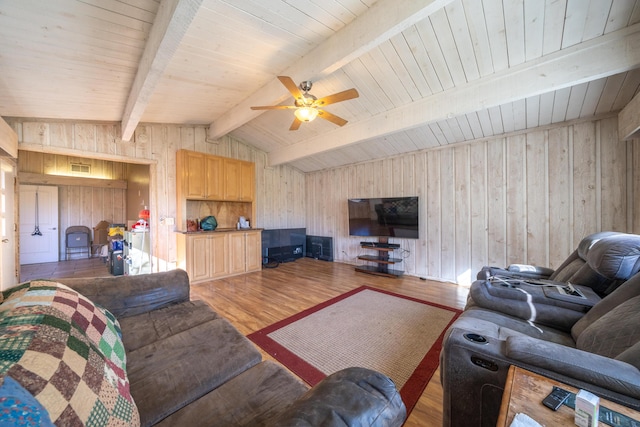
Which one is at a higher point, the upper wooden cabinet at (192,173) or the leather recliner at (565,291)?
the upper wooden cabinet at (192,173)

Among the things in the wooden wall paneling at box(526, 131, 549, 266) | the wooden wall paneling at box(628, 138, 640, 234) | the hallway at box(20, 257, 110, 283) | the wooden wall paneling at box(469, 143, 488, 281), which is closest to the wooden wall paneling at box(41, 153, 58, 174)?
the hallway at box(20, 257, 110, 283)

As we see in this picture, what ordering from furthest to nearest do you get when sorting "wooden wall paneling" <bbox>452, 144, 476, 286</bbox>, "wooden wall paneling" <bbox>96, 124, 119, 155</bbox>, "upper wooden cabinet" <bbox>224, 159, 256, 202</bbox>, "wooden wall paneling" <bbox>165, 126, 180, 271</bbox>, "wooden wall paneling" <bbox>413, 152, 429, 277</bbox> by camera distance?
"upper wooden cabinet" <bbox>224, 159, 256, 202</bbox>, "wooden wall paneling" <bbox>413, 152, 429, 277</bbox>, "wooden wall paneling" <bbox>165, 126, 180, 271</bbox>, "wooden wall paneling" <bbox>452, 144, 476, 286</bbox>, "wooden wall paneling" <bbox>96, 124, 119, 155</bbox>

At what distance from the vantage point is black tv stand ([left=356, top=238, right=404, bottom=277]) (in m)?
4.66

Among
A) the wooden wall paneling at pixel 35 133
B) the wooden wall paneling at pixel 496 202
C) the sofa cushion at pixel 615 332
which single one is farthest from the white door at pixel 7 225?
the wooden wall paneling at pixel 496 202

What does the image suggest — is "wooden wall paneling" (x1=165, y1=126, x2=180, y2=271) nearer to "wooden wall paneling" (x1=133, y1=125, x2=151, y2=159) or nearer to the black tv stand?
"wooden wall paneling" (x1=133, y1=125, x2=151, y2=159)

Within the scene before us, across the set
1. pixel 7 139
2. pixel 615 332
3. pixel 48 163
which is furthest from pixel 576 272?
pixel 48 163

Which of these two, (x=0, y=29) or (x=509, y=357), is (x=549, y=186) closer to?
(x=509, y=357)

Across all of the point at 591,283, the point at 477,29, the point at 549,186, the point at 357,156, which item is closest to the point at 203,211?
the point at 357,156

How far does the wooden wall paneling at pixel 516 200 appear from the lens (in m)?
3.58

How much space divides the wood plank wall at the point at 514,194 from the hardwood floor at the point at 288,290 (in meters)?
0.69

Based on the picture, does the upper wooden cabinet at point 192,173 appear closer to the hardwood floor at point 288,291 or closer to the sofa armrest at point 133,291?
the hardwood floor at point 288,291

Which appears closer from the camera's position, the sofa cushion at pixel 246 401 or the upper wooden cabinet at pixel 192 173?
the sofa cushion at pixel 246 401

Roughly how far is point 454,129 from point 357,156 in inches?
78.4

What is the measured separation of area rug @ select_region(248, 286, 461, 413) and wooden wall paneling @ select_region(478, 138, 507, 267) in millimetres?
1486
